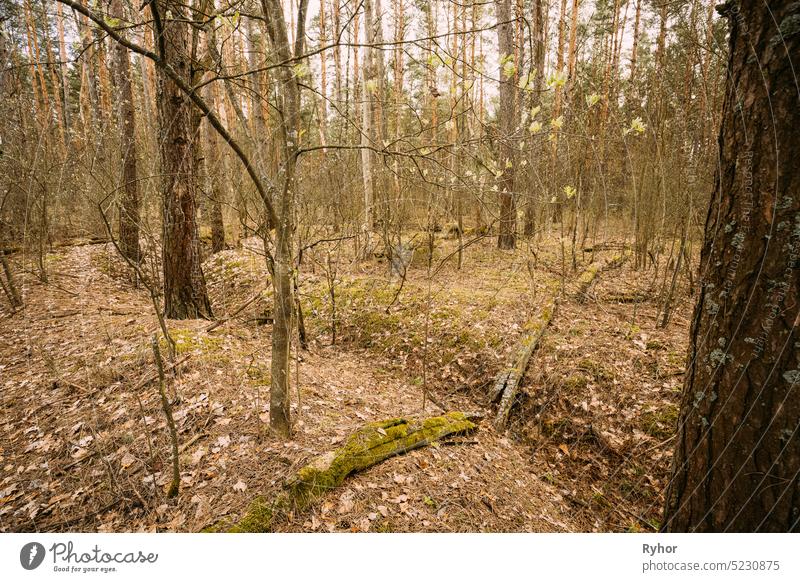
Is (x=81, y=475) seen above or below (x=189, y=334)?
below

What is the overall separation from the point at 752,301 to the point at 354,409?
2.80m

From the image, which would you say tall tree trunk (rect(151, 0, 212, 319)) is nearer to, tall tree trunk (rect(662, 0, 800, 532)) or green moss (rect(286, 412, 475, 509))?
green moss (rect(286, 412, 475, 509))

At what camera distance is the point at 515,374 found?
12.9 feet

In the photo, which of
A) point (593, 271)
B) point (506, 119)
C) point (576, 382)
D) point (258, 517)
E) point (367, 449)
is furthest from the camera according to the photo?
point (593, 271)

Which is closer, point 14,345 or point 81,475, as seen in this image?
point 81,475

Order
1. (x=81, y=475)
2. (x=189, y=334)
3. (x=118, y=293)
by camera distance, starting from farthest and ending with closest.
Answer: (x=118, y=293)
(x=189, y=334)
(x=81, y=475)

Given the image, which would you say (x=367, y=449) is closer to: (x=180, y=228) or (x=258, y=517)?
(x=258, y=517)

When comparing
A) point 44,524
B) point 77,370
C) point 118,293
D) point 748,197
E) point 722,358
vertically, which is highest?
point 748,197

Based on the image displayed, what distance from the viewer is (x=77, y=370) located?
3590 mm

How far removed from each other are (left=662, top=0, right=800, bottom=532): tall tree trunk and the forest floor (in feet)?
4.53

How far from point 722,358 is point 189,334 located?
4.34 meters

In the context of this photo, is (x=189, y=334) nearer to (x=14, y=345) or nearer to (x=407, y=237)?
(x=14, y=345)

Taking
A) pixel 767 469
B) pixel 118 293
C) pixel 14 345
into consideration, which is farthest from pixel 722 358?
pixel 118 293

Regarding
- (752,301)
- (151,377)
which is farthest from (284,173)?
(151,377)
